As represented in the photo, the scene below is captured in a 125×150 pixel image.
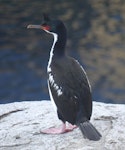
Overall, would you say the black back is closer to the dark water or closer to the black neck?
the black neck

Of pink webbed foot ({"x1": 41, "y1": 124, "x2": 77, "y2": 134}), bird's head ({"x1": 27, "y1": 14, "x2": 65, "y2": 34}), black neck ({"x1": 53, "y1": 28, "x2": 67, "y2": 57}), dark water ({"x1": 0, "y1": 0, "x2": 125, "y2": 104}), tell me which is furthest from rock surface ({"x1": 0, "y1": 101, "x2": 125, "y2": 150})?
dark water ({"x1": 0, "y1": 0, "x2": 125, "y2": 104})

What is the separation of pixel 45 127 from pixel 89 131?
689 millimetres

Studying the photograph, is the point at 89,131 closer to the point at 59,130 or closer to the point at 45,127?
the point at 59,130

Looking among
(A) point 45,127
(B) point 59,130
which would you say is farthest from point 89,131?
(A) point 45,127

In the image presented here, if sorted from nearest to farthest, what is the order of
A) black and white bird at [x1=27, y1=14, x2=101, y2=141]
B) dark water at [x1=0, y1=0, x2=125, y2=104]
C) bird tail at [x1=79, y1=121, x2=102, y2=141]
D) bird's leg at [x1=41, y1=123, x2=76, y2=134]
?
bird tail at [x1=79, y1=121, x2=102, y2=141] < black and white bird at [x1=27, y1=14, x2=101, y2=141] < bird's leg at [x1=41, y1=123, x2=76, y2=134] < dark water at [x1=0, y1=0, x2=125, y2=104]

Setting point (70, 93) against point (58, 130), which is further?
point (58, 130)

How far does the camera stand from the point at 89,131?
4852mm

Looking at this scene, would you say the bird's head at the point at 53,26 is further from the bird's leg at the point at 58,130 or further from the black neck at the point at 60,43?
the bird's leg at the point at 58,130

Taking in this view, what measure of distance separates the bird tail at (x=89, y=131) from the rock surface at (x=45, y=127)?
0.36ft

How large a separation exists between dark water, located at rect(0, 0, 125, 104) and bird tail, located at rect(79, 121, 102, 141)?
483 cm

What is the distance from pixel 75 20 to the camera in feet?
46.1

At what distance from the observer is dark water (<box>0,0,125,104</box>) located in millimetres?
10273

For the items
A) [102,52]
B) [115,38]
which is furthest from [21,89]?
[115,38]

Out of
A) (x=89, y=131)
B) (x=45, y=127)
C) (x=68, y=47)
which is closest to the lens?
(x=89, y=131)
